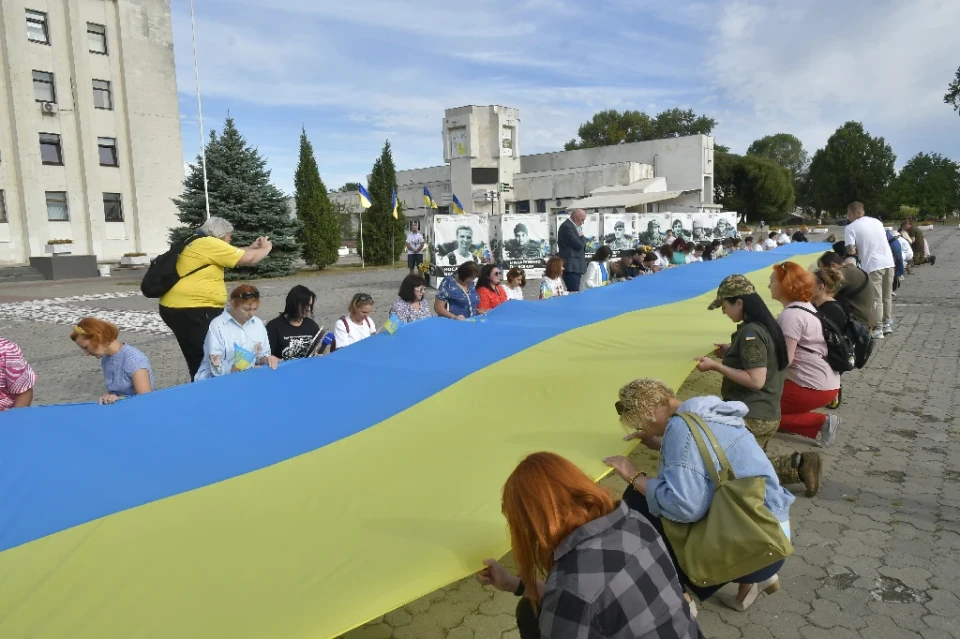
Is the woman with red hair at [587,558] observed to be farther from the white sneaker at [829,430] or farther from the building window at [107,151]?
the building window at [107,151]

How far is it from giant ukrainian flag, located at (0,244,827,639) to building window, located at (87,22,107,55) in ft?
114

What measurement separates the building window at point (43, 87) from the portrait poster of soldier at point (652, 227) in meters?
28.0

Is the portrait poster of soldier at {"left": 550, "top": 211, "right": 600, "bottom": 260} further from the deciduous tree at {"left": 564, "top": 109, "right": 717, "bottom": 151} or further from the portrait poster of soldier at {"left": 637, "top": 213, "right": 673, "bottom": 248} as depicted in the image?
the deciduous tree at {"left": 564, "top": 109, "right": 717, "bottom": 151}

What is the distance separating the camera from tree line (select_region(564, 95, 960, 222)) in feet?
184

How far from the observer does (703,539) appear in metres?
2.49

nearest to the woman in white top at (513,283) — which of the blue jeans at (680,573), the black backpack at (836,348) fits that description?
the black backpack at (836,348)

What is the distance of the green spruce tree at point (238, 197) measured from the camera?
906 inches

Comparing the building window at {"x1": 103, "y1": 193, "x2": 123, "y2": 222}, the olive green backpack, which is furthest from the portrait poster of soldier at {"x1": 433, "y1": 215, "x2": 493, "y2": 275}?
the building window at {"x1": 103, "y1": 193, "x2": 123, "y2": 222}

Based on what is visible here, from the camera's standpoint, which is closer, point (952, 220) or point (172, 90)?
point (172, 90)

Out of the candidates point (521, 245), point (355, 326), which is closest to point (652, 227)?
point (521, 245)

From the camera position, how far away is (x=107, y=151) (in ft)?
107

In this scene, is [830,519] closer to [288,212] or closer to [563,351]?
[563,351]

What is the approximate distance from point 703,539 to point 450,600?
5.41 feet

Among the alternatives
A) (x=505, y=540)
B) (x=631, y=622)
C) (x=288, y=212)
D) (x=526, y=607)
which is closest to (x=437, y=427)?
(x=505, y=540)
